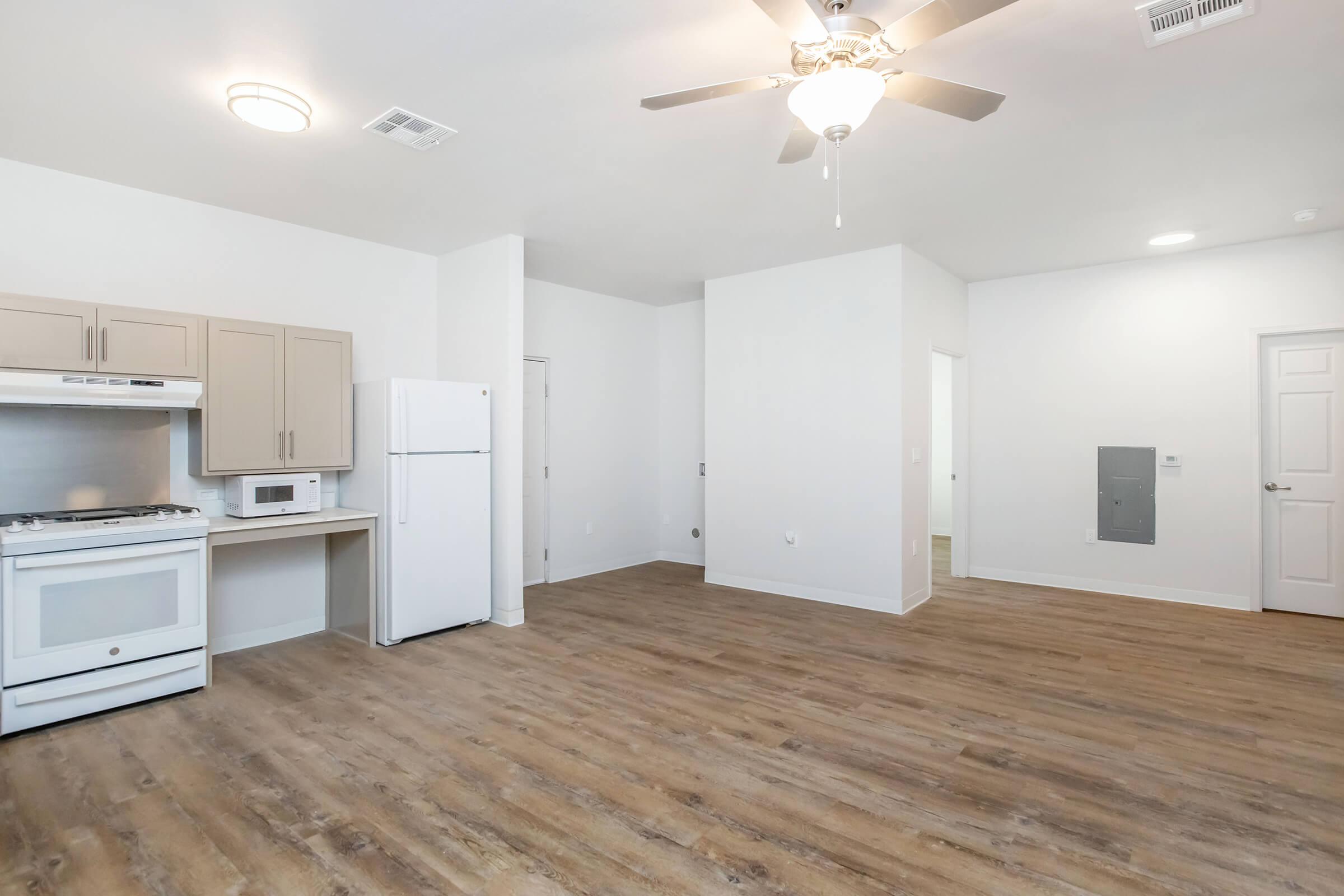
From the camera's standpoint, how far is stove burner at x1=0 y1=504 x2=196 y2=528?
3.25m

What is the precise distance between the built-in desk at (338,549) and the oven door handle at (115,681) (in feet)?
0.33

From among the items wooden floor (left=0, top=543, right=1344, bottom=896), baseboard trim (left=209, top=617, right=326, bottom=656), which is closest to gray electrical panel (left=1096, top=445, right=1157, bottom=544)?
wooden floor (left=0, top=543, right=1344, bottom=896)

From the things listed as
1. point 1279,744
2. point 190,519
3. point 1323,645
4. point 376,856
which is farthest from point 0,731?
point 1323,645

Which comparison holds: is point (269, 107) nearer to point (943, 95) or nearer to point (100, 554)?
point (100, 554)

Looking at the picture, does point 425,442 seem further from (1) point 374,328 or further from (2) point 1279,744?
(2) point 1279,744

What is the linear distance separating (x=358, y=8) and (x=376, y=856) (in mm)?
2698

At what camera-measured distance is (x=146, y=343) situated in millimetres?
3482

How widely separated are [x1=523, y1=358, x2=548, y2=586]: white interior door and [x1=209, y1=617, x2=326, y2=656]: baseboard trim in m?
1.82

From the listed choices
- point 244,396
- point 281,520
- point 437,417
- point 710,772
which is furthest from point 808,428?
point 244,396

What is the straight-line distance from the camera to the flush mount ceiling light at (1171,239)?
469 cm

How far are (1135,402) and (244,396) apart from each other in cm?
633

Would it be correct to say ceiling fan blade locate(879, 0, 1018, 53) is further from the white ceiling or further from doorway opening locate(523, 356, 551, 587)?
doorway opening locate(523, 356, 551, 587)

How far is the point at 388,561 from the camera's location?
165 inches

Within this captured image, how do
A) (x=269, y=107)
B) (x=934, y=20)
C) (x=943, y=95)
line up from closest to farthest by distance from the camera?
(x=934, y=20)
(x=943, y=95)
(x=269, y=107)
